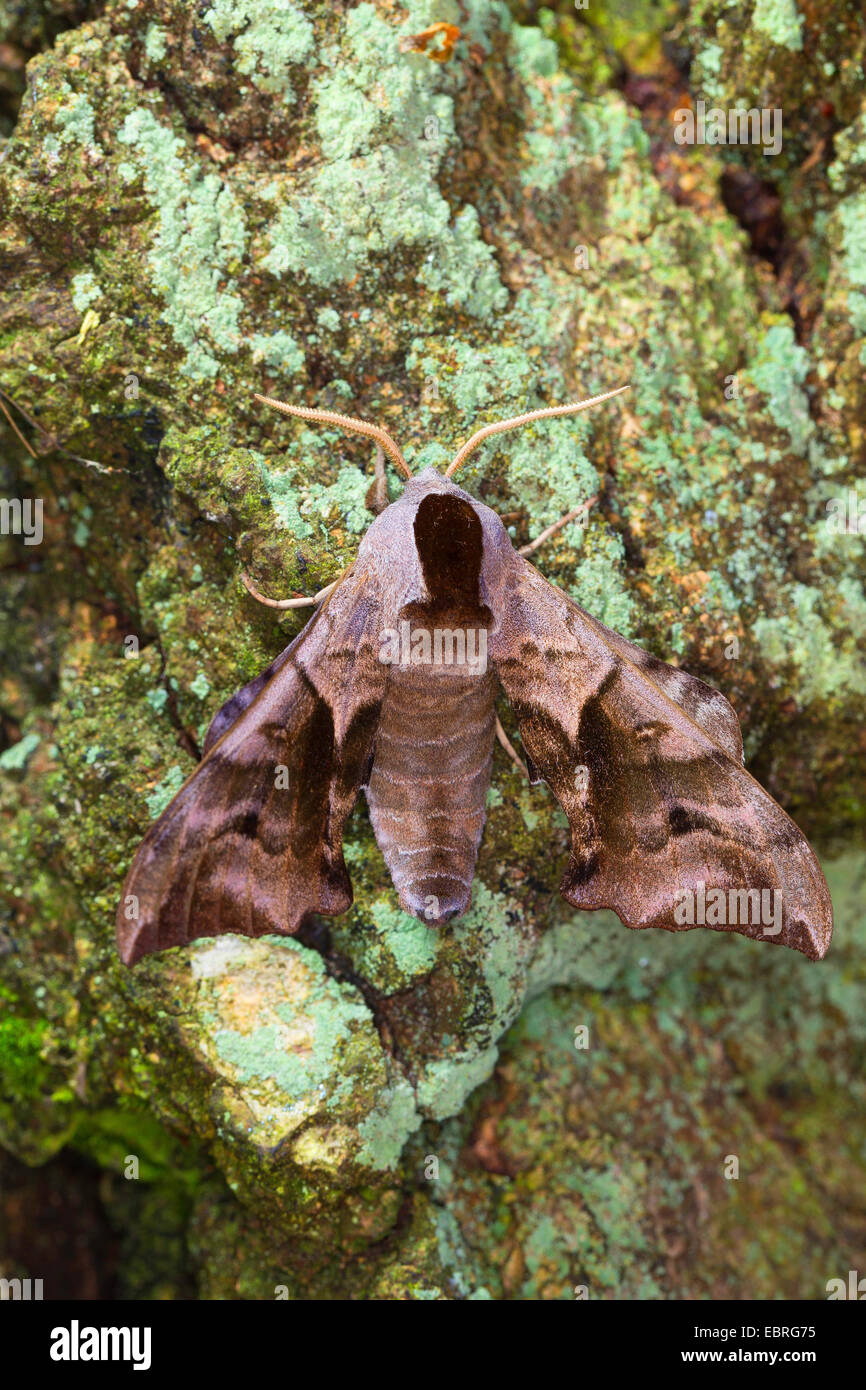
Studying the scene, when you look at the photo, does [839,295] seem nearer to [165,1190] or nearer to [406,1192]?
[406,1192]

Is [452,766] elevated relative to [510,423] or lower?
lower

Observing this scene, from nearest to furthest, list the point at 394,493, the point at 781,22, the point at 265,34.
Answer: the point at 265,34
the point at 394,493
the point at 781,22

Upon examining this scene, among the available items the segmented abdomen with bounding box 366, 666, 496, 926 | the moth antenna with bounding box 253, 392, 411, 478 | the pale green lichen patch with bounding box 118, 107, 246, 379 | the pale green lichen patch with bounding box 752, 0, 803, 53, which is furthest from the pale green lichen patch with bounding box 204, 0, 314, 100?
the segmented abdomen with bounding box 366, 666, 496, 926

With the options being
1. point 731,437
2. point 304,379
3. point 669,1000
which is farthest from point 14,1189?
point 731,437

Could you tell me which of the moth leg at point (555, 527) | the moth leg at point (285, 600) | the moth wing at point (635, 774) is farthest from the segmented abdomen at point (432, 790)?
the moth leg at point (555, 527)

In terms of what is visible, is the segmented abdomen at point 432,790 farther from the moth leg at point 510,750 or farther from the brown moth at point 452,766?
the moth leg at point 510,750

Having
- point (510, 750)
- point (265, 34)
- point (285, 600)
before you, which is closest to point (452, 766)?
point (510, 750)

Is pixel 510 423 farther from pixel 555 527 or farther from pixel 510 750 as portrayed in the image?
pixel 510 750
